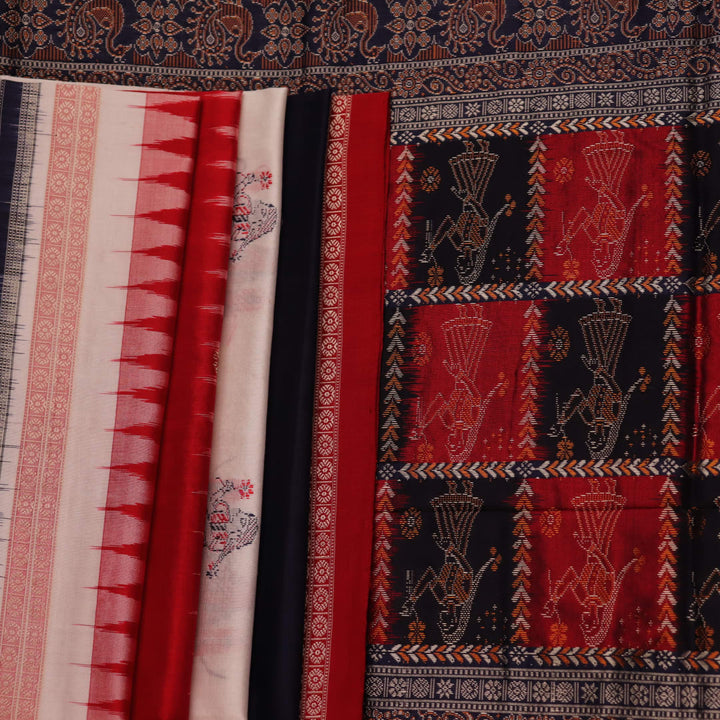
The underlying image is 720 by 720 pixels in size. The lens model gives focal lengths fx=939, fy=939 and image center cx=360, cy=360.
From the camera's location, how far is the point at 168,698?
2086 millimetres

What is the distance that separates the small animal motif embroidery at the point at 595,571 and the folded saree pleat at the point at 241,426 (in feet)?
2.32

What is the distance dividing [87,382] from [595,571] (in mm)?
1255

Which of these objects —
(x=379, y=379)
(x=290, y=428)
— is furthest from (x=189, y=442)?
(x=379, y=379)

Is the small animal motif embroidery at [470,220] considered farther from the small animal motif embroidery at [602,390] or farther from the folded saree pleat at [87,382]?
the folded saree pleat at [87,382]

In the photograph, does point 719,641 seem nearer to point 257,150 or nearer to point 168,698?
point 168,698

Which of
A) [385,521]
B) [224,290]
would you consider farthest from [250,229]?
[385,521]

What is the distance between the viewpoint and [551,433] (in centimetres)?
220

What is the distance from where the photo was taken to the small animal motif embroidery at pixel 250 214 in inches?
92.7

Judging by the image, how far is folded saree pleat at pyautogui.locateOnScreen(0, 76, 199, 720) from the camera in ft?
6.89

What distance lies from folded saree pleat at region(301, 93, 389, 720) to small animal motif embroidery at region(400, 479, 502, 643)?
14 centimetres

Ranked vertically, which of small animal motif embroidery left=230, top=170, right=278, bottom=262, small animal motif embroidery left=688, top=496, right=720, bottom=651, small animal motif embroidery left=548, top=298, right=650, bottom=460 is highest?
small animal motif embroidery left=230, top=170, right=278, bottom=262

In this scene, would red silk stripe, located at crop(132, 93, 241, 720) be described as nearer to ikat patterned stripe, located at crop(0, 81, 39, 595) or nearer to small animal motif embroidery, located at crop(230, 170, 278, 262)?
small animal motif embroidery, located at crop(230, 170, 278, 262)

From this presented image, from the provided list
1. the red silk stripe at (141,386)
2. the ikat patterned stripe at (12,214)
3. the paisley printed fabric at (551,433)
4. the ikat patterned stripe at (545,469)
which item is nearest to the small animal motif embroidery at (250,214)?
the red silk stripe at (141,386)

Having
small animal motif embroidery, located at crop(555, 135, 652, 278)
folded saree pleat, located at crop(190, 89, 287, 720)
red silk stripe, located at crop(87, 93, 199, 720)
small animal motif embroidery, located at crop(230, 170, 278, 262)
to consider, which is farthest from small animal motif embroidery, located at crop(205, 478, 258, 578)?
small animal motif embroidery, located at crop(555, 135, 652, 278)
